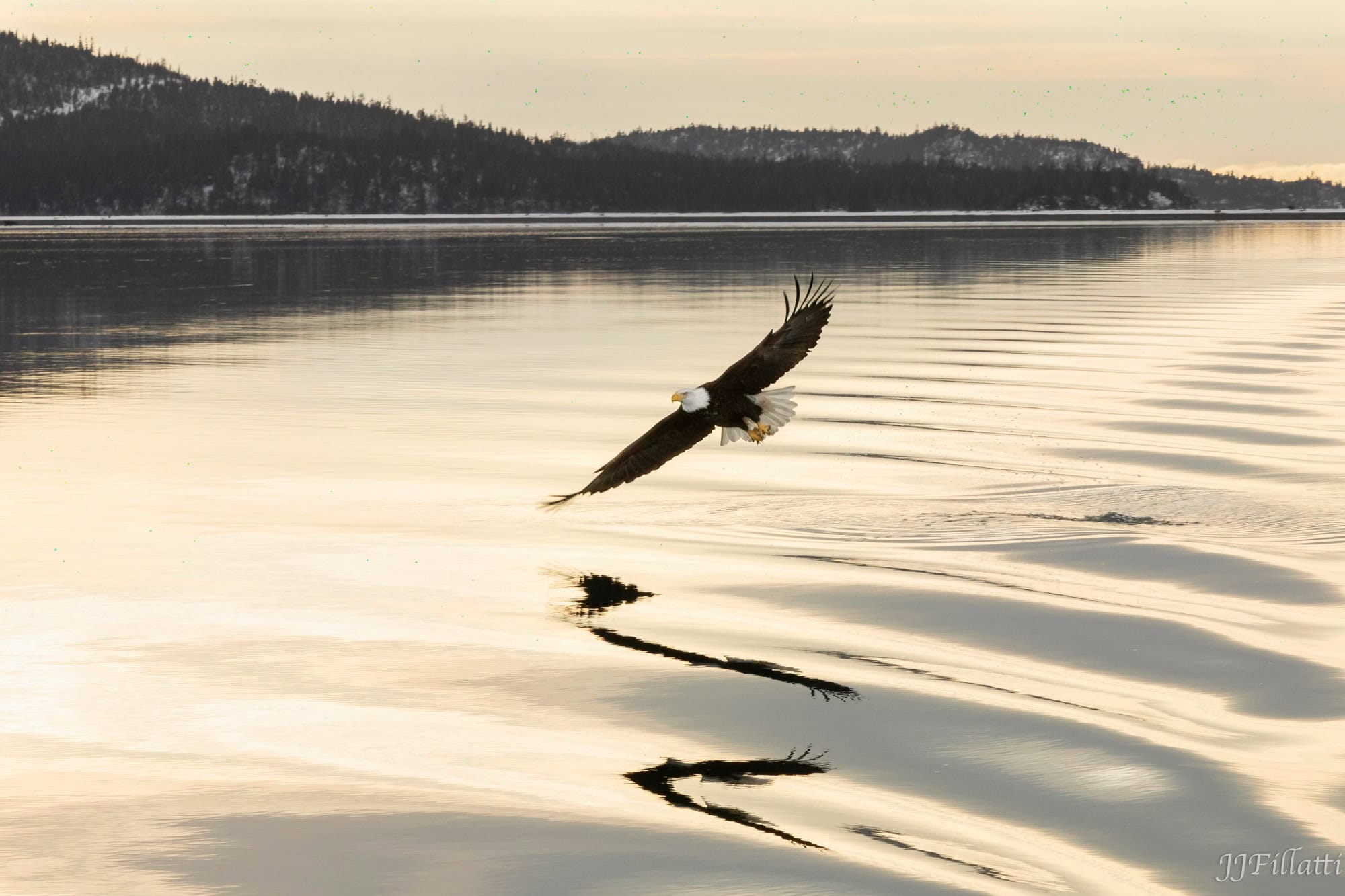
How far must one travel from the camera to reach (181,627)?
1211cm

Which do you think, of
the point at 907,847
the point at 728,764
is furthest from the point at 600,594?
the point at 907,847

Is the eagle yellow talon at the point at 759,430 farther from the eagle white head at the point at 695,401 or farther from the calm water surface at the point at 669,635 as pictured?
the calm water surface at the point at 669,635

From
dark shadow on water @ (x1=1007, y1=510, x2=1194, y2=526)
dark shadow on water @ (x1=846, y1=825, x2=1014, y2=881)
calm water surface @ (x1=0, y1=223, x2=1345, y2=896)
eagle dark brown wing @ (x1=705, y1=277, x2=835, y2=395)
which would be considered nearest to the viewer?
dark shadow on water @ (x1=846, y1=825, x2=1014, y2=881)

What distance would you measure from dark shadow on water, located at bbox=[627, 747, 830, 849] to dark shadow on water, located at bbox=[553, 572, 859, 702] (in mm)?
1128

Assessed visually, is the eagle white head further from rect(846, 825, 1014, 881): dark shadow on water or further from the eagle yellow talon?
rect(846, 825, 1014, 881): dark shadow on water

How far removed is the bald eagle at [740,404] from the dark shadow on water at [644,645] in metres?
0.79

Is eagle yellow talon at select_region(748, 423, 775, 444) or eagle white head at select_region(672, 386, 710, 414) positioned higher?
eagle white head at select_region(672, 386, 710, 414)

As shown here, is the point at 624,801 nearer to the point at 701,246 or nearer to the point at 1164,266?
the point at 1164,266

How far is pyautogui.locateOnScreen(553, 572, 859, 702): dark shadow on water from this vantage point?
10.6m

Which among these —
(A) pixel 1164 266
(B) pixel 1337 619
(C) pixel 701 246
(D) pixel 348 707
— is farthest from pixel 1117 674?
(C) pixel 701 246

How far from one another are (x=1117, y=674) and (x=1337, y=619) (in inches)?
83.1

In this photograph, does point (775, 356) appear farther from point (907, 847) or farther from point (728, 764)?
point (907, 847)

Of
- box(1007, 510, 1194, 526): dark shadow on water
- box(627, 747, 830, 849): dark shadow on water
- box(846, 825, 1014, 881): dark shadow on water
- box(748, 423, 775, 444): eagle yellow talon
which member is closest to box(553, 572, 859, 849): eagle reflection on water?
box(627, 747, 830, 849): dark shadow on water

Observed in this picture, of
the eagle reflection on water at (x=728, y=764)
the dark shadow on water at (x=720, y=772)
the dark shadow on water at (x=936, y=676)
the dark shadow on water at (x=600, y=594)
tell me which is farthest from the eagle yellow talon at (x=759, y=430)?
the dark shadow on water at (x=720, y=772)
